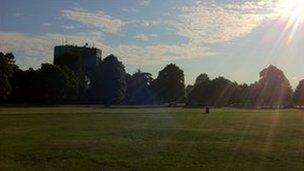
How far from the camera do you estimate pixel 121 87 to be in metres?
152

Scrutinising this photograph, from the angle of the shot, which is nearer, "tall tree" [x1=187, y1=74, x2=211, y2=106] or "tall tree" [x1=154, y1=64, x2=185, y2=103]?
"tall tree" [x1=154, y1=64, x2=185, y2=103]

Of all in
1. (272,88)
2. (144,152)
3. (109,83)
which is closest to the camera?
(144,152)

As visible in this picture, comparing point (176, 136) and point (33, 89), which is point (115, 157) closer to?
point (176, 136)

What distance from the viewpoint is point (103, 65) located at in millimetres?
155875

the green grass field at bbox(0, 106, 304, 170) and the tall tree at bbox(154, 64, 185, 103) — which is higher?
the tall tree at bbox(154, 64, 185, 103)

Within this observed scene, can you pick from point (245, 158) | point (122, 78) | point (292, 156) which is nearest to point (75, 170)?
point (245, 158)

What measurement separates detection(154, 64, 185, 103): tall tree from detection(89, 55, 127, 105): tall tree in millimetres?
23582

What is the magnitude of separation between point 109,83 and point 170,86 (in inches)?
1198

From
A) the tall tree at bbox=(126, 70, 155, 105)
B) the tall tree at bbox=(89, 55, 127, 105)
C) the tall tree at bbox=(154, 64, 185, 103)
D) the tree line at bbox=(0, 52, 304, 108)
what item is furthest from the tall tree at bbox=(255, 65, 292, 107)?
the tall tree at bbox=(89, 55, 127, 105)

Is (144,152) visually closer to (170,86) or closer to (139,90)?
(170,86)

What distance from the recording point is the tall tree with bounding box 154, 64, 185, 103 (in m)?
176

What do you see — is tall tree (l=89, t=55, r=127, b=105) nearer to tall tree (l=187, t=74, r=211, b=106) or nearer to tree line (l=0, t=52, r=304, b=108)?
tree line (l=0, t=52, r=304, b=108)

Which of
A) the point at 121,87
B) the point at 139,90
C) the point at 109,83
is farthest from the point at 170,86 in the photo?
the point at 109,83

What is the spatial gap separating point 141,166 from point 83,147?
665 cm
